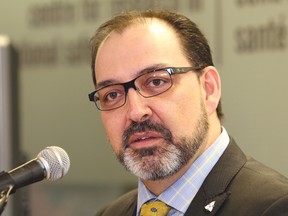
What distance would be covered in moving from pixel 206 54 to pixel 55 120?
70.9 inches

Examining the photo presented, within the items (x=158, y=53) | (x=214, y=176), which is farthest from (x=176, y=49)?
(x=214, y=176)

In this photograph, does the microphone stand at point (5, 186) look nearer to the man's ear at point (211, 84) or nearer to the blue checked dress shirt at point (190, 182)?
the blue checked dress shirt at point (190, 182)

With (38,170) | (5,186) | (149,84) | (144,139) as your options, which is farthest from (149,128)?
(5,186)

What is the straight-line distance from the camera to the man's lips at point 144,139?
191 cm

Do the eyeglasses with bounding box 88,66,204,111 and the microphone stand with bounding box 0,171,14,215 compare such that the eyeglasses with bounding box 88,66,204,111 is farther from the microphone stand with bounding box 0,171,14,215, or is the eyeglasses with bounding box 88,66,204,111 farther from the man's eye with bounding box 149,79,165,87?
the microphone stand with bounding box 0,171,14,215

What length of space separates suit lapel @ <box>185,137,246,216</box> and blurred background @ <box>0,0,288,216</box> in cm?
96

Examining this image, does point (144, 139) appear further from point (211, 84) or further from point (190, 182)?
point (211, 84)

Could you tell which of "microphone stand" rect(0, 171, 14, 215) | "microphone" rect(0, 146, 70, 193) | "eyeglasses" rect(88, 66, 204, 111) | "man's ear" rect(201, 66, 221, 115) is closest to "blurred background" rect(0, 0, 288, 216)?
"man's ear" rect(201, 66, 221, 115)

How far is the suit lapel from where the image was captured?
6.18 feet

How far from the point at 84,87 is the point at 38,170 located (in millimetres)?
2148

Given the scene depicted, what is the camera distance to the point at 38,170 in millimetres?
1550

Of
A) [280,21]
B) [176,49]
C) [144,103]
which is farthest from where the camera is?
[280,21]

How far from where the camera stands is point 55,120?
12.3 ft

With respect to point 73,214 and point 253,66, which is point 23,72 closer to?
point 73,214
